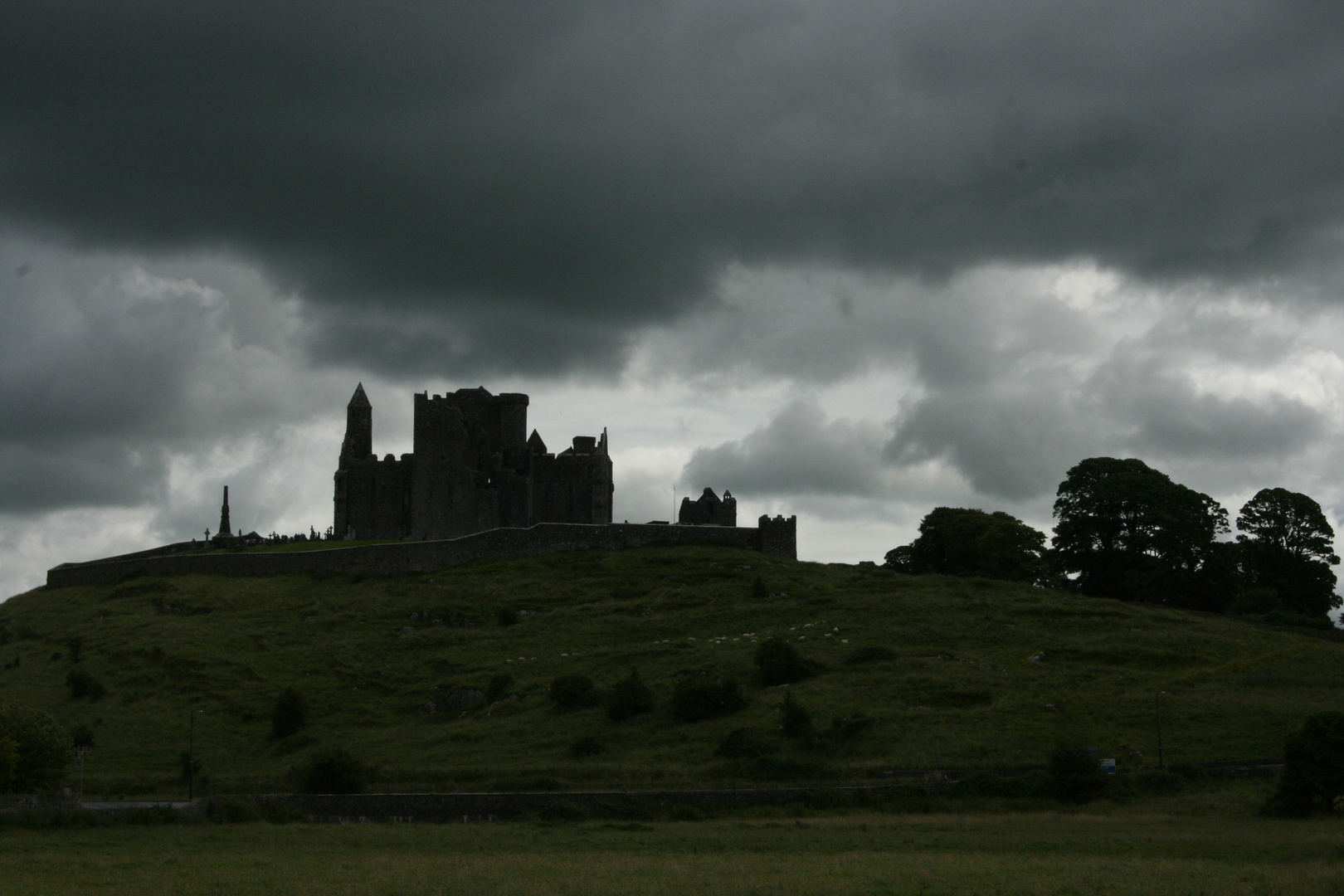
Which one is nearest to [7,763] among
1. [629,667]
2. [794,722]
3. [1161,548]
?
[794,722]

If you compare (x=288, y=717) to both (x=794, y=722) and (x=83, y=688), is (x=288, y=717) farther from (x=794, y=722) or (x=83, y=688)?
(x=794, y=722)

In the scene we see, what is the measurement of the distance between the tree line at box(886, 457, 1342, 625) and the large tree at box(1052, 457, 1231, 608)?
0.07 meters

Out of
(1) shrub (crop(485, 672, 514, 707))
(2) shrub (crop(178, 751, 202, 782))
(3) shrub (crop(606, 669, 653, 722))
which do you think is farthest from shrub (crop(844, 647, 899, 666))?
(2) shrub (crop(178, 751, 202, 782))

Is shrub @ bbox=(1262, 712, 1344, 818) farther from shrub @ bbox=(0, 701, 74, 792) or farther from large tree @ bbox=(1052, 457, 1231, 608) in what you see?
large tree @ bbox=(1052, 457, 1231, 608)

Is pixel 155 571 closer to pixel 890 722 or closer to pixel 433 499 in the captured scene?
pixel 433 499

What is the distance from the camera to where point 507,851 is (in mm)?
38312

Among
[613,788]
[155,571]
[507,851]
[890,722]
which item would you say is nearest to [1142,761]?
[890,722]

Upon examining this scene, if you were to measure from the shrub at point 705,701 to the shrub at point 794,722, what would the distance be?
3924 millimetres

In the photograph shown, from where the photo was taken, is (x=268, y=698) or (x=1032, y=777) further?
(x=268, y=698)

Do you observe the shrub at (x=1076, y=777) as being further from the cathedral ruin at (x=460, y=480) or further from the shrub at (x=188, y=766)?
the cathedral ruin at (x=460, y=480)

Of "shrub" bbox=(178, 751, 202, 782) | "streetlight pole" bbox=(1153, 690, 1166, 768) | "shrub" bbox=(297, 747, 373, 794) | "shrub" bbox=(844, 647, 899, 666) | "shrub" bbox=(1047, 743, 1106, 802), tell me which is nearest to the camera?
"shrub" bbox=(1047, 743, 1106, 802)

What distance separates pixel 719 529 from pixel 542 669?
2861 centimetres

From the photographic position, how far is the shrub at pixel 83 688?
73438 mm

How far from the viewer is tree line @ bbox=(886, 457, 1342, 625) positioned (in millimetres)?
95062
